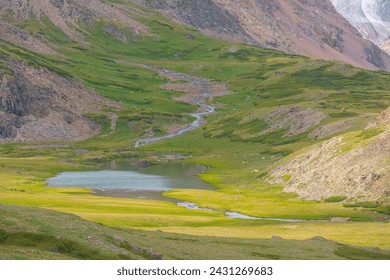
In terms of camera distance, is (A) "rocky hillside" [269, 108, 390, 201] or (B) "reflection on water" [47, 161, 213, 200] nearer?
(A) "rocky hillside" [269, 108, 390, 201]

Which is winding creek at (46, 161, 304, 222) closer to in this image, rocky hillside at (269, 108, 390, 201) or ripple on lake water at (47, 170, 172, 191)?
ripple on lake water at (47, 170, 172, 191)

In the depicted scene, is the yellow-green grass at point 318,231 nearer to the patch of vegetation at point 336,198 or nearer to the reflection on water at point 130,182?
the patch of vegetation at point 336,198

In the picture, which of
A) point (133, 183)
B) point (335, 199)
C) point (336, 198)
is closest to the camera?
point (335, 199)

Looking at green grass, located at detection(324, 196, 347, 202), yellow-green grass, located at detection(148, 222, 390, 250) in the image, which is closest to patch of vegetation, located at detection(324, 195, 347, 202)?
green grass, located at detection(324, 196, 347, 202)

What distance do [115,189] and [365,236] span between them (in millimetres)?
82097

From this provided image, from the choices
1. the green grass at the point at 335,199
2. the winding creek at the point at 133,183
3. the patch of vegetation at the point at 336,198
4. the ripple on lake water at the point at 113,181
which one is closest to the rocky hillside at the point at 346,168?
the patch of vegetation at the point at 336,198

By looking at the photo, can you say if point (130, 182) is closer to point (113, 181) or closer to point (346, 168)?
point (113, 181)

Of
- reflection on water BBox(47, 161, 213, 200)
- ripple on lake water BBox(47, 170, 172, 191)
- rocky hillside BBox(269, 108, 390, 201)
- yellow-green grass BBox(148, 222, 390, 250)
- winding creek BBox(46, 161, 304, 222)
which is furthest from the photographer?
ripple on lake water BBox(47, 170, 172, 191)

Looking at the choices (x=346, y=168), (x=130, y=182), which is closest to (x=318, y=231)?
(x=346, y=168)

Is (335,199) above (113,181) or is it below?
above

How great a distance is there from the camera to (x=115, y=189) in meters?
157

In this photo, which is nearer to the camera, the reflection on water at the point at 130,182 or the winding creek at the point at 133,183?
the winding creek at the point at 133,183

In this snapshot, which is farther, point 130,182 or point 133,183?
point 130,182
